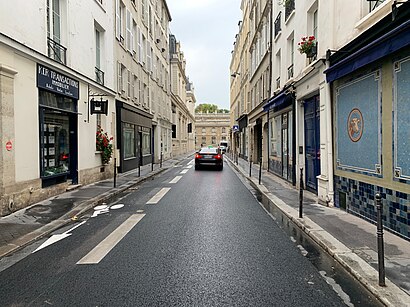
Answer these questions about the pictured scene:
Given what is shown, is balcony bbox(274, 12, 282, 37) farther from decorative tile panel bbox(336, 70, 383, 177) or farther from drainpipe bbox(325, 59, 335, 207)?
decorative tile panel bbox(336, 70, 383, 177)

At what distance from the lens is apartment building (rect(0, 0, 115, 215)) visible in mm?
7602

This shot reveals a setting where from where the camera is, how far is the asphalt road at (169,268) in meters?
3.53

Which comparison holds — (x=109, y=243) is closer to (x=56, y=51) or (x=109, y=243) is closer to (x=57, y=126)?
(x=57, y=126)

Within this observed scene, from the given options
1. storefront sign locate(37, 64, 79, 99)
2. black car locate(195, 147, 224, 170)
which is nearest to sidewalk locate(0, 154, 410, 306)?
storefront sign locate(37, 64, 79, 99)

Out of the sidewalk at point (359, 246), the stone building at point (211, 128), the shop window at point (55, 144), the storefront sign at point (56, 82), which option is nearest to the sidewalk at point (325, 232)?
the sidewalk at point (359, 246)

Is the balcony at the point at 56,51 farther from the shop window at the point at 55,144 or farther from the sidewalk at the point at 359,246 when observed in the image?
the sidewalk at the point at 359,246

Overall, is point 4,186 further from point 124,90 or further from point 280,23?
point 280,23

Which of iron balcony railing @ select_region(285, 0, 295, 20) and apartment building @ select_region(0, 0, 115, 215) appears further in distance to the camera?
iron balcony railing @ select_region(285, 0, 295, 20)

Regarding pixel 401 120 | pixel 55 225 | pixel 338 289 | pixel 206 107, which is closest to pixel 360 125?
pixel 401 120

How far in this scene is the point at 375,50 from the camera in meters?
5.81

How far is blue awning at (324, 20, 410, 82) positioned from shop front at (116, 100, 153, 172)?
12.2m

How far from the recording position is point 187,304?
3371 mm

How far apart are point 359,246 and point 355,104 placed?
3316 mm

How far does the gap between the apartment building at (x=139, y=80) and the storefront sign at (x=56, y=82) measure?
5496 mm
